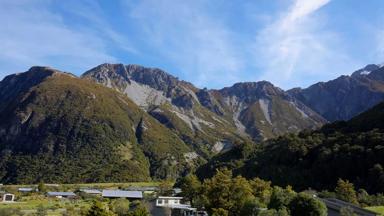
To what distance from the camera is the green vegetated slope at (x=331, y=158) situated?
95.7m

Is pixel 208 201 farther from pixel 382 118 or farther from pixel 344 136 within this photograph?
pixel 382 118

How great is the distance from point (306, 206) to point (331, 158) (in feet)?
196

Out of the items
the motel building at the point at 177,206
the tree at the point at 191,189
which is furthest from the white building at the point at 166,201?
the tree at the point at 191,189

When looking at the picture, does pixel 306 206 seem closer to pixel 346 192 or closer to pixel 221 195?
pixel 221 195

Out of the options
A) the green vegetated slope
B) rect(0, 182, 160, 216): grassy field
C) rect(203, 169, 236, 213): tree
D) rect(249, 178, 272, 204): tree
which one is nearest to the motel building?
rect(249, 178, 272, 204): tree

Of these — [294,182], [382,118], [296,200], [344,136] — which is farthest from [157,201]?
[382,118]

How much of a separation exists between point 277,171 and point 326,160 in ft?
39.1

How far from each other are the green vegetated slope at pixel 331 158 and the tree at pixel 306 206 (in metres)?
41.2

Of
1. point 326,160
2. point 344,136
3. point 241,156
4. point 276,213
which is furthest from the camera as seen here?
point 241,156

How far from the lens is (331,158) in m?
104

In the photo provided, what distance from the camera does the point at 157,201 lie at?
86.4 m

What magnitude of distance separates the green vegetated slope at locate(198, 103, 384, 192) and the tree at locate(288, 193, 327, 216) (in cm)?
4115

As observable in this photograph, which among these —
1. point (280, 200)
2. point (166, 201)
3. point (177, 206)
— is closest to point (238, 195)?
point (280, 200)

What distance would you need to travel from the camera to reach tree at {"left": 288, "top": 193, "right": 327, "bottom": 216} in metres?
46.1
